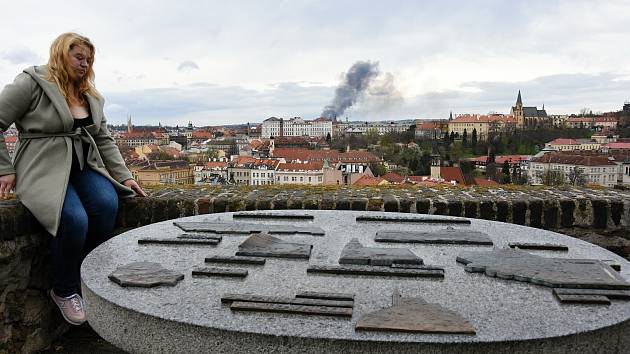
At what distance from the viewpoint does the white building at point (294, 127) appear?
120 m

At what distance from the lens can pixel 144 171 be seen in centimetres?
3994

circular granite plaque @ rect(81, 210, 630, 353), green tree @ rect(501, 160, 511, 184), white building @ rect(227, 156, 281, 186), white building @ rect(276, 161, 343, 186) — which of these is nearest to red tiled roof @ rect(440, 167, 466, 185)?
white building @ rect(276, 161, 343, 186)

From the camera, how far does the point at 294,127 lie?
121m

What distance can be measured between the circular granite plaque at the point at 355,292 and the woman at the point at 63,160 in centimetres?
59

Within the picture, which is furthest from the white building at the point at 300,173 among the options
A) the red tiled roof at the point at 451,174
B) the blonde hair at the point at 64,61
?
the blonde hair at the point at 64,61

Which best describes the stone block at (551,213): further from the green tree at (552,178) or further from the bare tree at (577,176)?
the bare tree at (577,176)

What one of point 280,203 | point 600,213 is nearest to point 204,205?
point 280,203

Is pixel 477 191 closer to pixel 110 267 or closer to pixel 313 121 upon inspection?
pixel 110 267

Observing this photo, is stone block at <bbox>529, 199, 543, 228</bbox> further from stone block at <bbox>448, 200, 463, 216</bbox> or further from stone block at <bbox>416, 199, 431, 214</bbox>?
stone block at <bbox>416, 199, 431, 214</bbox>

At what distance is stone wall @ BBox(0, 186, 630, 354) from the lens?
3.14 metres

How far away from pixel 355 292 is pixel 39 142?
2.18 meters

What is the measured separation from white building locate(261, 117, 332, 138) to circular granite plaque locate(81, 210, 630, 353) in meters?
118

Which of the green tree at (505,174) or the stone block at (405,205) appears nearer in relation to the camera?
the stone block at (405,205)

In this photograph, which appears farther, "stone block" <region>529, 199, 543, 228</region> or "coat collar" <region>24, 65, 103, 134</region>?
"stone block" <region>529, 199, 543, 228</region>
